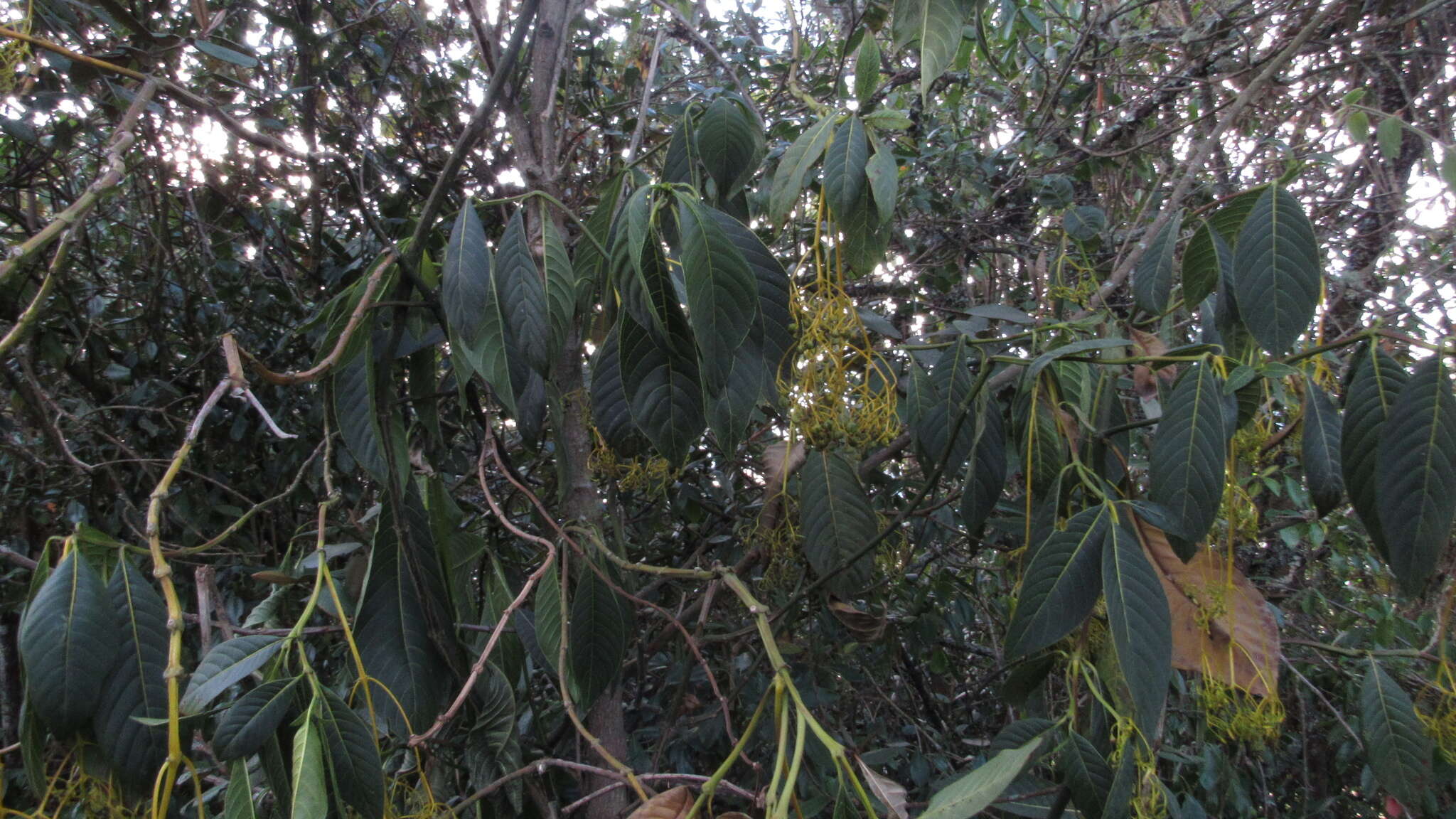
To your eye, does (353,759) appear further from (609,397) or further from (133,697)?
(609,397)

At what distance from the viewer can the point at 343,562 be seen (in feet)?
4.06

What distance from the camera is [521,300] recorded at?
29.3 inches

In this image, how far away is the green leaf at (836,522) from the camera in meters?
0.90

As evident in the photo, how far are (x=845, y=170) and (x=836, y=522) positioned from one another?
0.38 meters

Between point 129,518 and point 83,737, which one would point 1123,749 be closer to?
point 83,737

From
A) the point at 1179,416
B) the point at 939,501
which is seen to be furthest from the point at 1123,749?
the point at 939,501

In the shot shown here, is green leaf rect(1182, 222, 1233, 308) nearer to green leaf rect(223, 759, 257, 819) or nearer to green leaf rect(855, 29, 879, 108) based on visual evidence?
green leaf rect(855, 29, 879, 108)

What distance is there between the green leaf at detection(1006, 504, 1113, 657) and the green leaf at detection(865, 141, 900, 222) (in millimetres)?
305

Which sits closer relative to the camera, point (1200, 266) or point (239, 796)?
point (239, 796)

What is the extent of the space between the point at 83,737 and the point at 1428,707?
85.4 inches

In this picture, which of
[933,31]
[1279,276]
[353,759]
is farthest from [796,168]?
[353,759]

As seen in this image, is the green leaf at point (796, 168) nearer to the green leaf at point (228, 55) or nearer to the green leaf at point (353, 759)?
the green leaf at point (353, 759)

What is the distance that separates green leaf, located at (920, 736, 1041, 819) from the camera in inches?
19.0

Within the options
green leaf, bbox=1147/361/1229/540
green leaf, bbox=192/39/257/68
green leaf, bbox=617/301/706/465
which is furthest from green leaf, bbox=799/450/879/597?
green leaf, bbox=192/39/257/68
